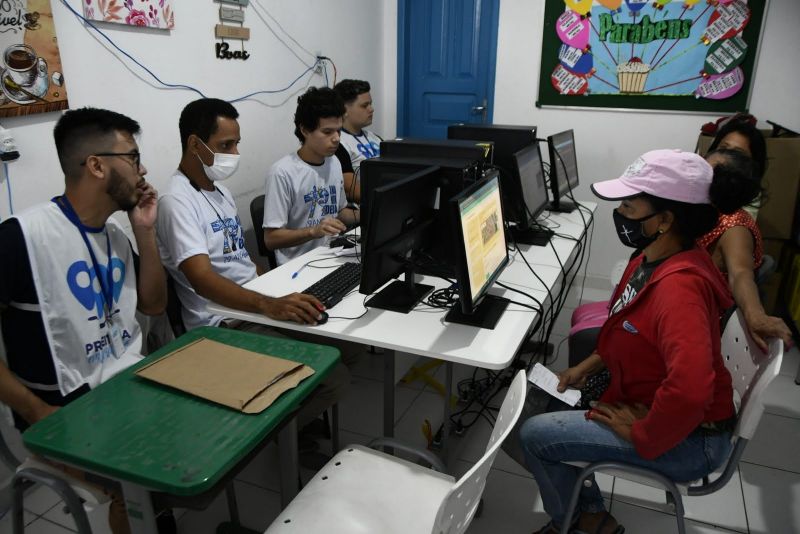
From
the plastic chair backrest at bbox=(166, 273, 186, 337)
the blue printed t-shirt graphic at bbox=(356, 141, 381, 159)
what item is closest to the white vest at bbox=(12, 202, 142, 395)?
the plastic chair backrest at bbox=(166, 273, 186, 337)

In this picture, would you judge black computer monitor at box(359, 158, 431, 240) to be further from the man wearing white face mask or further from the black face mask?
the black face mask

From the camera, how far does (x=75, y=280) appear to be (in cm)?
151

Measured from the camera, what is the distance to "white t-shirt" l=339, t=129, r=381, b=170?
10.6 feet

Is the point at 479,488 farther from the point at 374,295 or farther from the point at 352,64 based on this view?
the point at 352,64

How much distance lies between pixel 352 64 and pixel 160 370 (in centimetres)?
324

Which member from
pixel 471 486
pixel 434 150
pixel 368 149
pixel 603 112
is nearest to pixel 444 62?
pixel 603 112

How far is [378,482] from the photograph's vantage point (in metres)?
1.38

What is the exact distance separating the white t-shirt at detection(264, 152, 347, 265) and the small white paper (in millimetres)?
1240

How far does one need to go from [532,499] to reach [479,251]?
1.03 meters

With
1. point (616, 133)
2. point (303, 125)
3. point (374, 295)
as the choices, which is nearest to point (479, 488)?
point (374, 295)

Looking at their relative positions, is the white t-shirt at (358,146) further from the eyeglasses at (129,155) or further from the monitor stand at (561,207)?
the eyeglasses at (129,155)

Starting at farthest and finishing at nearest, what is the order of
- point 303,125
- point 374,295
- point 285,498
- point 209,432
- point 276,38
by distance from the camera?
point 276,38
point 303,125
point 374,295
point 285,498
point 209,432

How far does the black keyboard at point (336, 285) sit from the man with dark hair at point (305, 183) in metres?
0.35

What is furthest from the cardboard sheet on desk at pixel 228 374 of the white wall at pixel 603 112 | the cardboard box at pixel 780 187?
the white wall at pixel 603 112
